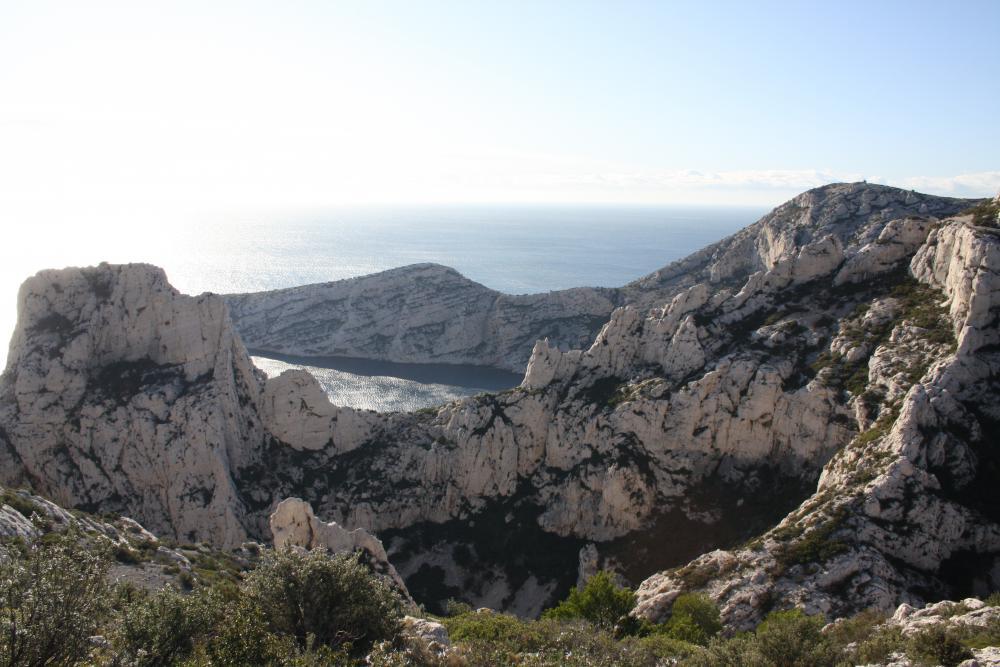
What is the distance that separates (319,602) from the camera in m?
18.1

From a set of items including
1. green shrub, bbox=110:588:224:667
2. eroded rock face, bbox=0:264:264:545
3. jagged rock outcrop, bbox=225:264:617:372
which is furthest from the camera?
jagged rock outcrop, bbox=225:264:617:372

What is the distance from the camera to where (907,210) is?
78.9 metres

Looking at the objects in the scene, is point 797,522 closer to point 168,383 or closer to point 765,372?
point 765,372

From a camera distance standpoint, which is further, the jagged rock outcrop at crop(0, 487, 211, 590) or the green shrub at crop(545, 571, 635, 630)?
the green shrub at crop(545, 571, 635, 630)

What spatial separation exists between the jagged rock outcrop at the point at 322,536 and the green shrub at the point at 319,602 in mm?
13834

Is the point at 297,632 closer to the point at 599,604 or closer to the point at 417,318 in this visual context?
the point at 599,604

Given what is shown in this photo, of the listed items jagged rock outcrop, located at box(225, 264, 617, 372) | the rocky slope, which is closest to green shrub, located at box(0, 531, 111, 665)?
the rocky slope

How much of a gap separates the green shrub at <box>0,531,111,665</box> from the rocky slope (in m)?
87.1

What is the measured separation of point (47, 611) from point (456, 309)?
4015 inches

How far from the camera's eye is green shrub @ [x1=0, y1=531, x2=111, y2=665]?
12.3 m

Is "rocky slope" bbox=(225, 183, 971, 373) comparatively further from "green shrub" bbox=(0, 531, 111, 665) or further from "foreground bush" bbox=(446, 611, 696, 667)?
"green shrub" bbox=(0, 531, 111, 665)

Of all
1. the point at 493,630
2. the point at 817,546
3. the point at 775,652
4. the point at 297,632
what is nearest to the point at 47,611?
the point at 297,632

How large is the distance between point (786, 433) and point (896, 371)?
6461 mm

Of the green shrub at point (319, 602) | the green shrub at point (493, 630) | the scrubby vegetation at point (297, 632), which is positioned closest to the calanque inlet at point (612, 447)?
the green shrub at point (493, 630)
